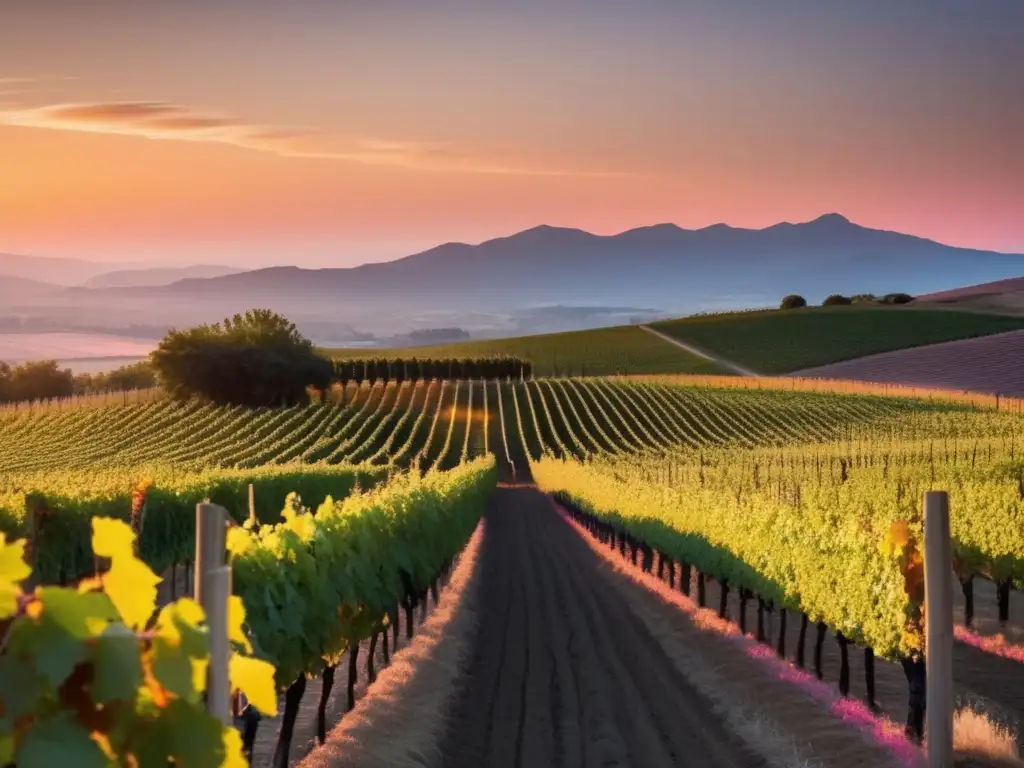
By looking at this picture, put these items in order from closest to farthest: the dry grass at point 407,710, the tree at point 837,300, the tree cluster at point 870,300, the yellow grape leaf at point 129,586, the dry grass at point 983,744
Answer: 1. the yellow grape leaf at point 129,586
2. the dry grass at point 983,744
3. the dry grass at point 407,710
4. the tree cluster at point 870,300
5. the tree at point 837,300

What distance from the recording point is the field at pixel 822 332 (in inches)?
4754

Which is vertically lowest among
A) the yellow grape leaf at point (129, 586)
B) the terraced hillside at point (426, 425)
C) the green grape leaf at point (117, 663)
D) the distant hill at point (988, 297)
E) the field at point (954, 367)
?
the terraced hillside at point (426, 425)

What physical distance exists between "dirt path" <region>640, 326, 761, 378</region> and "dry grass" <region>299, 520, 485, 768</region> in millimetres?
94286

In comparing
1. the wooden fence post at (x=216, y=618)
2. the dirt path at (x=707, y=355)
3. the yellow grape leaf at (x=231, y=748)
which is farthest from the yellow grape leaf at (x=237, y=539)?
the dirt path at (x=707, y=355)

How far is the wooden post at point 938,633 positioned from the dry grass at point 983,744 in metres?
0.98

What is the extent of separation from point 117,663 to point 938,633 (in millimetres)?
8958

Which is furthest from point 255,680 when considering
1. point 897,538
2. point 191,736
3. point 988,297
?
point 988,297

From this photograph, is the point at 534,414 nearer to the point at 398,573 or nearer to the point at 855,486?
the point at 855,486

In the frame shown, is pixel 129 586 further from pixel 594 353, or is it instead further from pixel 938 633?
pixel 594 353

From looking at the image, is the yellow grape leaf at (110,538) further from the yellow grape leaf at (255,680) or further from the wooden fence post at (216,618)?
the wooden fence post at (216,618)

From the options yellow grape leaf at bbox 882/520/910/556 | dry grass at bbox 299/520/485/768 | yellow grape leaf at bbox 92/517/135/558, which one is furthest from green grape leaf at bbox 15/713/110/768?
yellow grape leaf at bbox 882/520/910/556

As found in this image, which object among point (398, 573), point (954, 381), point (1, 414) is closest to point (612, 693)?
point (398, 573)

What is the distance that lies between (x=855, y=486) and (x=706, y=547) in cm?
830

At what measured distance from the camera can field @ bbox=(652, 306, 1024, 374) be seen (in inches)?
4754
